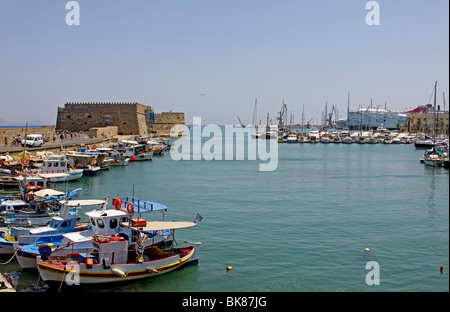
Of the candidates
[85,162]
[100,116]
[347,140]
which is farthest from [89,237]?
[347,140]

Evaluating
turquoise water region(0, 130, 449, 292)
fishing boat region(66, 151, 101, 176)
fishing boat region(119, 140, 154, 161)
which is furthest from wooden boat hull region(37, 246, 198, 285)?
fishing boat region(119, 140, 154, 161)

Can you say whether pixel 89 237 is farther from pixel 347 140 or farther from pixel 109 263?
pixel 347 140

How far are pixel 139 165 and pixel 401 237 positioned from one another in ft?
132

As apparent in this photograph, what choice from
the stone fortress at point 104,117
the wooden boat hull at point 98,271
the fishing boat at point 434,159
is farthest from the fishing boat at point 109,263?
the stone fortress at point 104,117

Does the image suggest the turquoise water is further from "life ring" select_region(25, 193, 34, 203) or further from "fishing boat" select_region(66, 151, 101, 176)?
"life ring" select_region(25, 193, 34, 203)

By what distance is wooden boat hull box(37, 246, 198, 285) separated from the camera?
48.1 ft

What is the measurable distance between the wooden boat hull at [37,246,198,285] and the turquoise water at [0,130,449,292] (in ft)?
1.07

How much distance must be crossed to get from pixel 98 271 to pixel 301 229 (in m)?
10.8

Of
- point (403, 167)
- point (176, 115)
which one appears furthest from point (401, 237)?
point (176, 115)

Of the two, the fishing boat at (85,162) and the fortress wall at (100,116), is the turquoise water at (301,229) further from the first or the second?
the fortress wall at (100,116)

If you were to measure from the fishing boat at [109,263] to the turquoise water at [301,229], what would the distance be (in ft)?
1.28

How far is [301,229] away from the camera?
2228cm
